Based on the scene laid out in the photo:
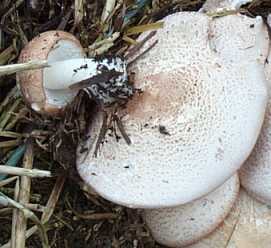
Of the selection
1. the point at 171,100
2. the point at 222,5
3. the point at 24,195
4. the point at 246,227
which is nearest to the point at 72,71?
the point at 171,100

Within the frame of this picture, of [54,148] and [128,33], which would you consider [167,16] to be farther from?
[54,148]

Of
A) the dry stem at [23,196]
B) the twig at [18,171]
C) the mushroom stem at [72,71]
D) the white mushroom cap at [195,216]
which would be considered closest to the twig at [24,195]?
the dry stem at [23,196]

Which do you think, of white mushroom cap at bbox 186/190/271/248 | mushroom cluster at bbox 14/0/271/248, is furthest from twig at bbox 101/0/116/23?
white mushroom cap at bbox 186/190/271/248

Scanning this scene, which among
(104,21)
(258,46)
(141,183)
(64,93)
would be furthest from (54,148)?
(258,46)

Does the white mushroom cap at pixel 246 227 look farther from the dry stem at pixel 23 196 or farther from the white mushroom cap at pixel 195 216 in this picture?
the dry stem at pixel 23 196

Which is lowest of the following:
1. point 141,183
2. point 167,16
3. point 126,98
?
point 141,183

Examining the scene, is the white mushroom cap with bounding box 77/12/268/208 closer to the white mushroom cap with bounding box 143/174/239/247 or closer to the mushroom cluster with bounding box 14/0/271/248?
the mushroom cluster with bounding box 14/0/271/248
